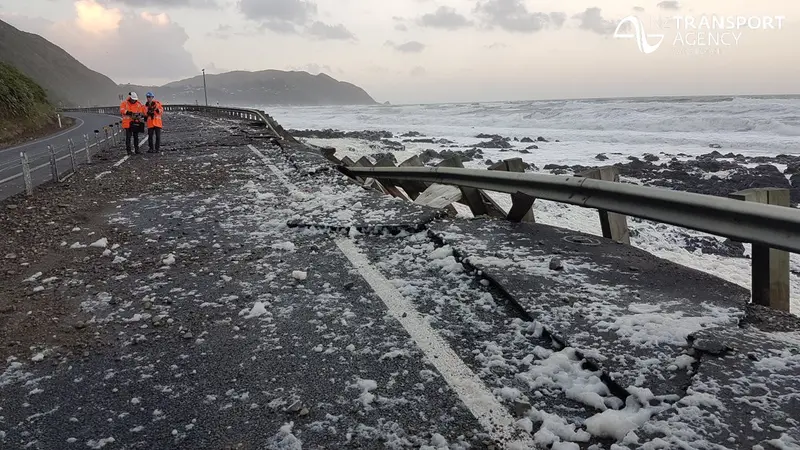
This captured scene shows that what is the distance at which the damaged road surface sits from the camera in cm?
204

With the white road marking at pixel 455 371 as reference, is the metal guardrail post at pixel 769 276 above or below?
above

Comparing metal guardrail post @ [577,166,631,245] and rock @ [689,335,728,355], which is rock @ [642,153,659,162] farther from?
rock @ [689,335,728,355]

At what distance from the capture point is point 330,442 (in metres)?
2.00

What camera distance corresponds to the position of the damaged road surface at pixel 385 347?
204 centimetres

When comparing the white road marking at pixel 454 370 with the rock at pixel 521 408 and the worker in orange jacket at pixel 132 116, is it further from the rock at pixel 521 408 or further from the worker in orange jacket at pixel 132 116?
the worker in orange jacket at pixel 132 116

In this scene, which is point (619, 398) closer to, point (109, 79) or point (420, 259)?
point (420, 259)

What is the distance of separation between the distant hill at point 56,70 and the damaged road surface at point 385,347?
124909 mm

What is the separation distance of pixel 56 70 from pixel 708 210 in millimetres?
183057

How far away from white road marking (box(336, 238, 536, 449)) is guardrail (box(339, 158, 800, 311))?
168cm

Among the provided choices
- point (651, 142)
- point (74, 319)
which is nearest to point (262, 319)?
point (74, 319)

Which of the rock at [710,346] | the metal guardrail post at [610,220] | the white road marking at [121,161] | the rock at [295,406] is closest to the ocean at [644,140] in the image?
the metal guardrail post at [610,220]

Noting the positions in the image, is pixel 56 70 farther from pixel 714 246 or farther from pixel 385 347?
pixel 385 347

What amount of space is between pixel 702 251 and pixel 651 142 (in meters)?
21.4

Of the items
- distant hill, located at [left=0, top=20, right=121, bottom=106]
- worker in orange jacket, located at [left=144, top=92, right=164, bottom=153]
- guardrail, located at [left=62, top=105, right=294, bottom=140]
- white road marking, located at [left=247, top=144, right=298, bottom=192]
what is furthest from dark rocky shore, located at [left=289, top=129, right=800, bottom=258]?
distant hill, located at [left=0, top=20, right=121, bottom=106]
